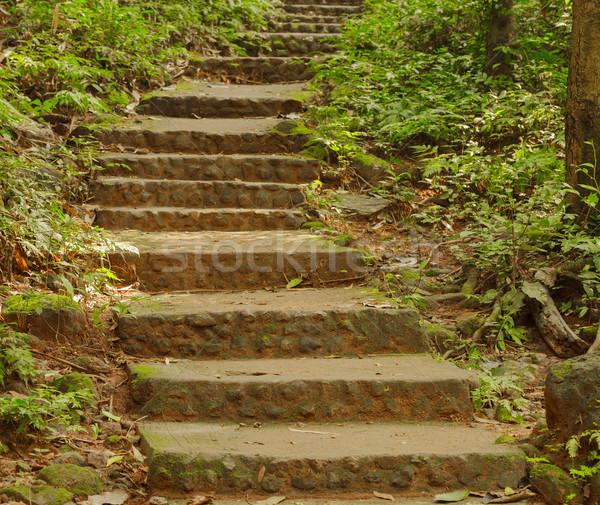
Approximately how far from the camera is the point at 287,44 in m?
8.73

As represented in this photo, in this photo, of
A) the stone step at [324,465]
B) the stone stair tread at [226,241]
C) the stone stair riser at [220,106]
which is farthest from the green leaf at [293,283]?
the stone stair riser at [220,106]

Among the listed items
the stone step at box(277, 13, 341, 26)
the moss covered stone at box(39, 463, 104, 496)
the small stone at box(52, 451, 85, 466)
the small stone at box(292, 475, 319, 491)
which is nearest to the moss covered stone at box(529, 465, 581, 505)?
the small stone at box(292, 475, 319, 491)

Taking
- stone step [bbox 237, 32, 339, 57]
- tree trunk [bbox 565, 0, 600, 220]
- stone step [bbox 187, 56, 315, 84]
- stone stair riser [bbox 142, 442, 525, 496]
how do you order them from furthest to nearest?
stone step [bbox 237, 32, 339, 57], stone step [bbox 187, 56, 315, 84], tree trunk [bbox 565, 0, 600, 220], stone stair riser [bbox 142, 442, 525, 496]

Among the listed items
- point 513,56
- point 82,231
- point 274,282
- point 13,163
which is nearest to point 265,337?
point 274,282

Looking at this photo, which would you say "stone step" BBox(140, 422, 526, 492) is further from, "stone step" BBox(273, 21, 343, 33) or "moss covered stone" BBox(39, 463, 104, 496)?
"stone step" BBox(273, 21, 343, 33)

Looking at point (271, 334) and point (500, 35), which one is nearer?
point (271, 334)

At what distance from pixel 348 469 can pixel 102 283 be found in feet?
6.92

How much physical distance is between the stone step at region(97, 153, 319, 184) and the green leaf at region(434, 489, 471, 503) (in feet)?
11.2

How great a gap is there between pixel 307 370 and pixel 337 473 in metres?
0.71

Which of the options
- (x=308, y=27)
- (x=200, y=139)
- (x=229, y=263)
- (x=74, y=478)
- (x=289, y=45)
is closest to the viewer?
(x=74, y=478)

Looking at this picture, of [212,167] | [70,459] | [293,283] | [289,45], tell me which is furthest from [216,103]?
[70,459]

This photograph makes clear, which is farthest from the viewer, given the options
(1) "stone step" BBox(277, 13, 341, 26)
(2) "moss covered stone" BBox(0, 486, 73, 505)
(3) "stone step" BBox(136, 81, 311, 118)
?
(1) "stone step" BBox(277, 13, 341, 26)

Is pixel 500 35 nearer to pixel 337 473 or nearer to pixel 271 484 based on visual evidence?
pixel 337 473

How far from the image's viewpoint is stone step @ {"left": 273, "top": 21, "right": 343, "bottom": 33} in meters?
9.25
